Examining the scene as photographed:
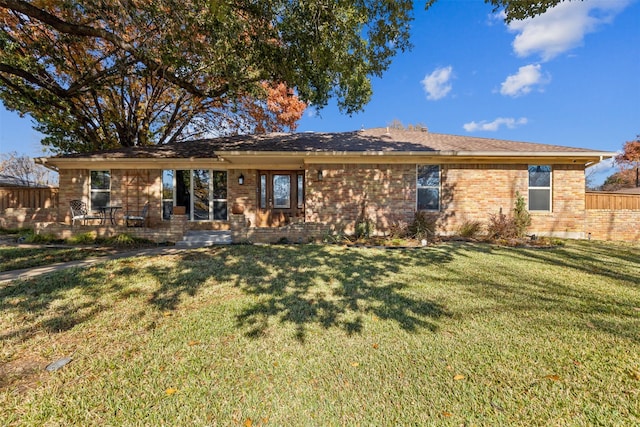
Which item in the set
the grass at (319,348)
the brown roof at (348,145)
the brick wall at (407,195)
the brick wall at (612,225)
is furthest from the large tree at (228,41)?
the brick wall at (612,225)

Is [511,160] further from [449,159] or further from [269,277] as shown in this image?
[269,277]

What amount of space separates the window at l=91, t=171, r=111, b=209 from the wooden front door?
19.8 feet

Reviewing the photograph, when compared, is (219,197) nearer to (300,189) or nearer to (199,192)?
(199,192)

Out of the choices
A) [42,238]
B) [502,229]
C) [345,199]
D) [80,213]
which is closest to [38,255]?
[42,238]

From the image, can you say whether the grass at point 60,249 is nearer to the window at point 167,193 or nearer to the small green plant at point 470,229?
the window at point 167,193

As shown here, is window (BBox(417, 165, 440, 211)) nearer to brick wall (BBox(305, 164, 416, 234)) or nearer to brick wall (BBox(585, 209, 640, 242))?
brick wall (BBox(305, 164, 416, 234))

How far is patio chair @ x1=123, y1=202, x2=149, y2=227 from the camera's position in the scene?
35.1 ft

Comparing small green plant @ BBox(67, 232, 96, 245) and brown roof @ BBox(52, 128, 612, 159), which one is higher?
brown roof @ BBox(52, 128, 612, 159)

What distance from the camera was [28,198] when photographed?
12.7 metres

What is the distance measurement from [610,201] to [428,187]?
8.10m

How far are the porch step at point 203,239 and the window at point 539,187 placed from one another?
10.8 m

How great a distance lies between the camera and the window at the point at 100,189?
11.3 m

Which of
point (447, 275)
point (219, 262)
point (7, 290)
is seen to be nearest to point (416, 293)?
point (447, 275)

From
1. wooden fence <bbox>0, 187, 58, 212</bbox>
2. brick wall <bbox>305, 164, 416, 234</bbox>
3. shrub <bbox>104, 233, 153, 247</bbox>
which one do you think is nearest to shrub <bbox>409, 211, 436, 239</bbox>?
brick wall <bbox>305, 164, 416, 234</bbox>
